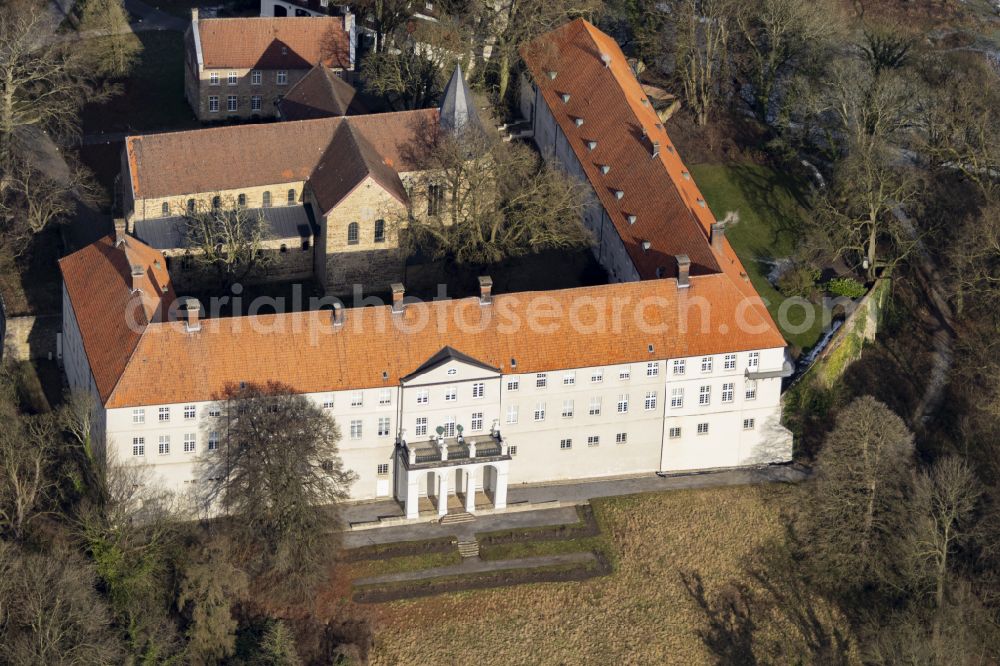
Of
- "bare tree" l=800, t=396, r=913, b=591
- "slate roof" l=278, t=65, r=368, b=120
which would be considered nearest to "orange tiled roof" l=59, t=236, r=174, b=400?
"slate roof" l=278, t=65, r=368, b=120

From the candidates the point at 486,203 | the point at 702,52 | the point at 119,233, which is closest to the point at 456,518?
the point at 486,203

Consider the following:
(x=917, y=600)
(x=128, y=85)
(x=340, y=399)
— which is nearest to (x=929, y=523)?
(x=917, y=600)

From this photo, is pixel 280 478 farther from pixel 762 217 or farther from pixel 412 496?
pixel 762 217

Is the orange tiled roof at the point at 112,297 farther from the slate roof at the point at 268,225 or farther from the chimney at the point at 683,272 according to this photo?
the chimney at the point at 683,272

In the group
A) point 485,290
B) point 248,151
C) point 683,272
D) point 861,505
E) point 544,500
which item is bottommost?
point 861,505

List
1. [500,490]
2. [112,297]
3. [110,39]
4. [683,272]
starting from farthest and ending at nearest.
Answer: [110,39] < [683,272] < [500,490] < [112,297]

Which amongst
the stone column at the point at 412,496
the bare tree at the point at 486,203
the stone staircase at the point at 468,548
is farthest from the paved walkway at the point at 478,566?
the bare tree at the point at 486,203

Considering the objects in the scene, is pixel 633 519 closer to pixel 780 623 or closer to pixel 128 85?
pixel 780 623
